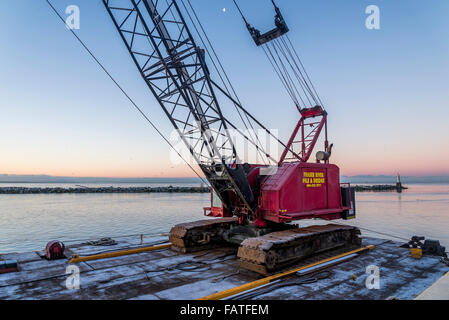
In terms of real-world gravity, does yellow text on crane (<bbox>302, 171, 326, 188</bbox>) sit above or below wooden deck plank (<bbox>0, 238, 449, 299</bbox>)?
above

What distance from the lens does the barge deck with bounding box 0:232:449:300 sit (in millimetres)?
6285

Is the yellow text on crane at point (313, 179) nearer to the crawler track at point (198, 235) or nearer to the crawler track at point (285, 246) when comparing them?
the crawler track at point (285, 246)

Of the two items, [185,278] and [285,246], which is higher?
[285,246]

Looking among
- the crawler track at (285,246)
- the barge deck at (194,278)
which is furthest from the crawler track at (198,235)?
the crawler track at (285,246)

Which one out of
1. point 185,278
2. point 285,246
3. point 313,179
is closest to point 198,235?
point 185,278

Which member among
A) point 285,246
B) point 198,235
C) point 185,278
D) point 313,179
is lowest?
point 185,278

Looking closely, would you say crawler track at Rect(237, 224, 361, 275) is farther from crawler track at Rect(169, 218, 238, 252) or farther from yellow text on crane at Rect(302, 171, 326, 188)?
crawler track at Rect(169, 218, 238, 252)

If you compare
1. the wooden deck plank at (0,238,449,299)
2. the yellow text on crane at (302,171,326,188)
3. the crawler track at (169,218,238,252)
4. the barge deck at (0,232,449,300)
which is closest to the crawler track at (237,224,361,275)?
the barge deck at (0,232,449,300)

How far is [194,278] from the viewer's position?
732cm

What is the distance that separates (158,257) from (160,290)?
312cm

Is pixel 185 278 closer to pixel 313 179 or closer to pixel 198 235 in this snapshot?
pixel 198 235

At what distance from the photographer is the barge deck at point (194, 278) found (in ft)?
20.6
